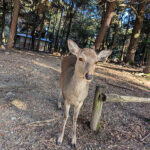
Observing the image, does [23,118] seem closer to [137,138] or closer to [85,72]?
[85,72]

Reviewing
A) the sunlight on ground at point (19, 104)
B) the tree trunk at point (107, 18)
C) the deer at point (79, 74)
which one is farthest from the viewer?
the tree trunk at point (107, 18)

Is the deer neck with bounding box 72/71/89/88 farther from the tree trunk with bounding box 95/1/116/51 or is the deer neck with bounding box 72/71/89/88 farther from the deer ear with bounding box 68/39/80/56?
the tree trunk with bounding box 95/1/116/51

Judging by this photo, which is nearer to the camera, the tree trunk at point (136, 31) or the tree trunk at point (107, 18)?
the tree trunk at point (107, 18)

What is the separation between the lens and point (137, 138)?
347cm

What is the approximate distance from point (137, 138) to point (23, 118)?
2.72 meters

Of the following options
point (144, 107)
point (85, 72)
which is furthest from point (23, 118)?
point (144, 107)

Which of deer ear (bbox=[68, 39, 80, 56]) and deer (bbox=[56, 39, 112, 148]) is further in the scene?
deer ear (bbox=[68, 39, 80, 56])

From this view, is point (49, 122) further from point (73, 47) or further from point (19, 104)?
point (73, 47)

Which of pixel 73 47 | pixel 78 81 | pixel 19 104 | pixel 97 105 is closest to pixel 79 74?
pixel 78 81

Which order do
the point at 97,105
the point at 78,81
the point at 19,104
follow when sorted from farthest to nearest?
the point at 19,104
the point at 97,105
the point at 78,81

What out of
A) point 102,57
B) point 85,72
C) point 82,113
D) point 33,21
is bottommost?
point 82,113

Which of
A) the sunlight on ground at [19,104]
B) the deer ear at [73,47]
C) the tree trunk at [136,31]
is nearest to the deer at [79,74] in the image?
the deer ear at [73,47]

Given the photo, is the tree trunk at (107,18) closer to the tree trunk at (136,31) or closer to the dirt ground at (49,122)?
the tree trunk at (136,31)

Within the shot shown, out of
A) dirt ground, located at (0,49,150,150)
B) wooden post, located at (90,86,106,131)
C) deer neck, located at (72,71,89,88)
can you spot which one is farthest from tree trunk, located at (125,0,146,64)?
deer neck, located at (72,71,89,88)
